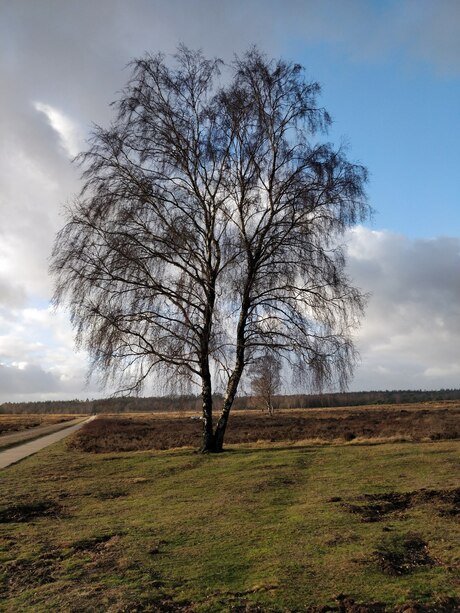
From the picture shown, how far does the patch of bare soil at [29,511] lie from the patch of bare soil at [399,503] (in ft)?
16.8

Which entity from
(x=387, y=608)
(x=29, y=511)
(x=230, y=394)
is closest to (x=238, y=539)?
(x=387, y=608)

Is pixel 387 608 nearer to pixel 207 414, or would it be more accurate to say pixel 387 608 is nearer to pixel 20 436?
pixel 207 414

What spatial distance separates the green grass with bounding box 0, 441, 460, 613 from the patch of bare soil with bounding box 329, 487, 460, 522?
0.19 metres

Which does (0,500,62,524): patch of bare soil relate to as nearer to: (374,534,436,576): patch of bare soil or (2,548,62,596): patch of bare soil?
(2,548,62,596): patch of bare soil

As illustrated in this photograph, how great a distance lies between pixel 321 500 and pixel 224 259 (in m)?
10.1

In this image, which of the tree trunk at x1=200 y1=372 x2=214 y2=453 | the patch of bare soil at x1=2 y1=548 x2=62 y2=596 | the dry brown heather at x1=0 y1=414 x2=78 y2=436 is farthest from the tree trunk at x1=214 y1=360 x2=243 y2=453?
the dry brown heather at x1=0 y1=414 x2=78 y2=436

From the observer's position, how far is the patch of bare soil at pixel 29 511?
9112mm

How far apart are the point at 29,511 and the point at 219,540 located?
4.63 m

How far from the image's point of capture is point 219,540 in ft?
22.5

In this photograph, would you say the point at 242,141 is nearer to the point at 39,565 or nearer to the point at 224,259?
the point at 224,259

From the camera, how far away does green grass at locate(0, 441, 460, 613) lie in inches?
193

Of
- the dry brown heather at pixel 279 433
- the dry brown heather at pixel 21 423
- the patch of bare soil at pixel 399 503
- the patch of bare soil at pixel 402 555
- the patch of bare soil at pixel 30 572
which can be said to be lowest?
the patch of bare soil at pixel 30 572

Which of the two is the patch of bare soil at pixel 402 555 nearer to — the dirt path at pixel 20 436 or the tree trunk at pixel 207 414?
the tree trunk at pixel 207 414

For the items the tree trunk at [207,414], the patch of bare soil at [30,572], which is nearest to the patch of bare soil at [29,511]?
the patch of bare soil at [30,572]
